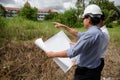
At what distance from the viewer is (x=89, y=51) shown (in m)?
2.29

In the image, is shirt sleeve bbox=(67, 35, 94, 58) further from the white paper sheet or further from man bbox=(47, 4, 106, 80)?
the white paper sheet

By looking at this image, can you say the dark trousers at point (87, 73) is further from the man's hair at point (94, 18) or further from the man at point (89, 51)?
the man's hair at point (94, 18)

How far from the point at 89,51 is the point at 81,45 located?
127 mm

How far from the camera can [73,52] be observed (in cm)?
221

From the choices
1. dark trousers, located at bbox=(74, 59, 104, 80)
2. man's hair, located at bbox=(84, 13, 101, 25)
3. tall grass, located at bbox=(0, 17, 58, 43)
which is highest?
man's hair, located at bbox=(84, 13, 101, 25)

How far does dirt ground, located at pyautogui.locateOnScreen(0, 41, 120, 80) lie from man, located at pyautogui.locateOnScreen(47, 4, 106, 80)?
2522 millimetres

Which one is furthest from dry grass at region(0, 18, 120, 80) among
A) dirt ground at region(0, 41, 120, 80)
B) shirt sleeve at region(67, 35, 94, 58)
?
shirt sleeve at region(67, 35, 94, 58)

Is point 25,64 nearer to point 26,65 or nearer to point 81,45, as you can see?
point 26,65

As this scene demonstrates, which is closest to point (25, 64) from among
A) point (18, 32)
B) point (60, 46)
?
point (18, 32)

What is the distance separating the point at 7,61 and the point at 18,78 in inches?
13.2

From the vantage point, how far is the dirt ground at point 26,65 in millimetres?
4840

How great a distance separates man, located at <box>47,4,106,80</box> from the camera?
2.21 meters

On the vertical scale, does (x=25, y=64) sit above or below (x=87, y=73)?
below

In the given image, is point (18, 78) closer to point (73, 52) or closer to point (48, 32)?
point (48, 32)
